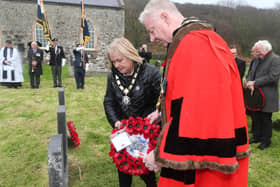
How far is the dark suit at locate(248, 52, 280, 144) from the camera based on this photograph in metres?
4.71

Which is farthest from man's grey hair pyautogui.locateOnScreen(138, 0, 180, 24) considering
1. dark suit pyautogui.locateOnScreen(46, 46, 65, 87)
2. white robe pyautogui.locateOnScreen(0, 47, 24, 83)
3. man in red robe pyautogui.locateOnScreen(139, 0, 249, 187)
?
white robe pyautogui.locateOnScreen(0, 47, 24, 83)

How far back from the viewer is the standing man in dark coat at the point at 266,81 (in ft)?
15.5

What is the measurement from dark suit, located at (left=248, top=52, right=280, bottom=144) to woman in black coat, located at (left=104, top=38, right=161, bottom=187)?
10.1ft

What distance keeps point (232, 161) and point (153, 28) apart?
102cm

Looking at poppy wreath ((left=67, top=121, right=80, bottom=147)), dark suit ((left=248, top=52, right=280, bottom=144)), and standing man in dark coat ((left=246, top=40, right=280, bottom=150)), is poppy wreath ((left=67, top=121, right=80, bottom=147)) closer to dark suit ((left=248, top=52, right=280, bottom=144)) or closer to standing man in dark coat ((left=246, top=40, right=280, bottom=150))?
standing man in dark coat ((left=246, top=40, right=280, bottom=150))

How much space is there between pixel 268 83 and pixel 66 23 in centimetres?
2165

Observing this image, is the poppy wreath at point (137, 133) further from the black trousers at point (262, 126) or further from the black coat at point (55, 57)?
the black coat at point (55, 57)

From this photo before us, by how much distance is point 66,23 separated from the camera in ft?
75.9

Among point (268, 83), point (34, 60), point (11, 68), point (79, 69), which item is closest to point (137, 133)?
point (268, 83)

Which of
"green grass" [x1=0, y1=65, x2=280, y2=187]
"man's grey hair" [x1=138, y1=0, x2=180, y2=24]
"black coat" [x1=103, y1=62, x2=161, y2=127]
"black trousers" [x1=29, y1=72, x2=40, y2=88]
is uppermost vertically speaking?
"man's grey hair" [x1=138, y1=0, x2=180, y2=24]

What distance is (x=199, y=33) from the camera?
1512mm

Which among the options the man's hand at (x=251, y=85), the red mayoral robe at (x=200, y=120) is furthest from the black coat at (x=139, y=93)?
the man's hand at (x=251, y=85)

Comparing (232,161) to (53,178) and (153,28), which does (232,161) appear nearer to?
(153,28)

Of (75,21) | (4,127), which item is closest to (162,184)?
(4,127)
